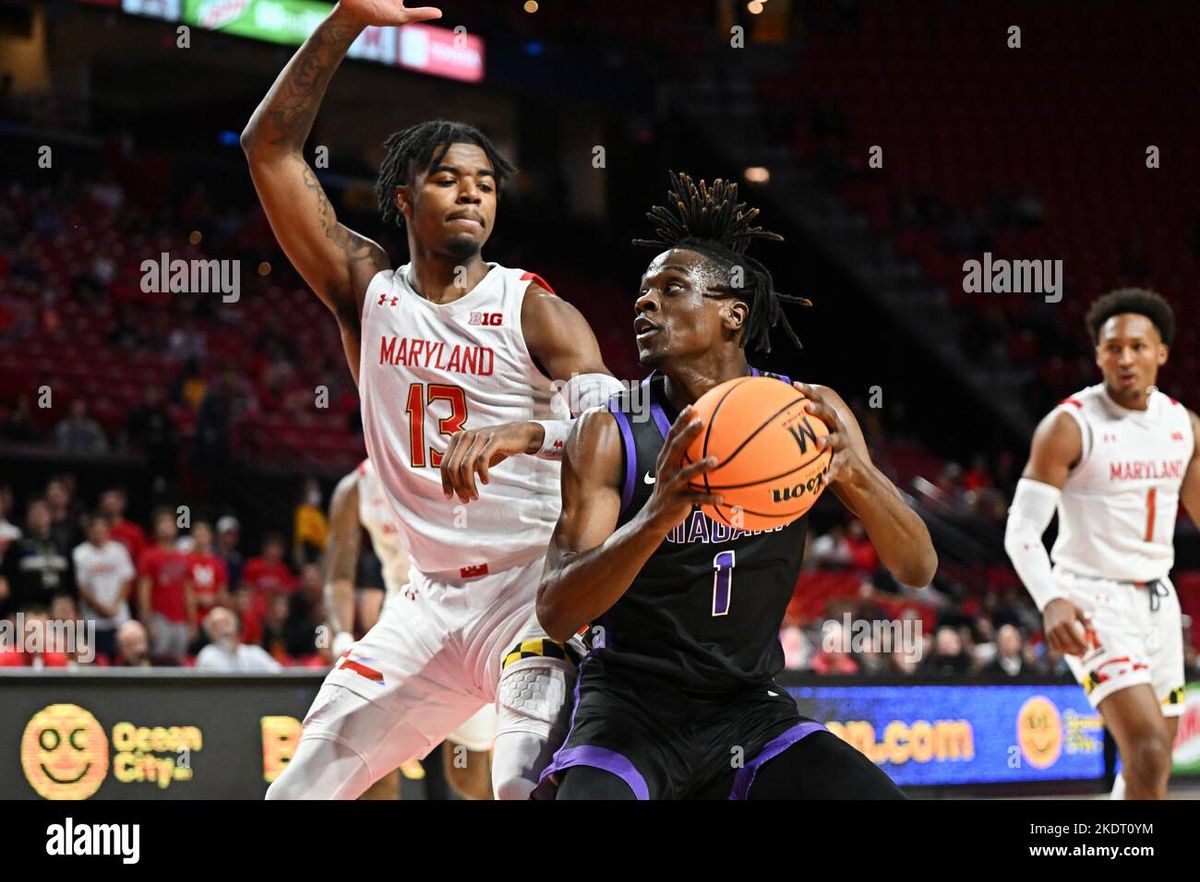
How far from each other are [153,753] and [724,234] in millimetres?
4082

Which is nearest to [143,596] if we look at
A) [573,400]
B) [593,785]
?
[573,400]

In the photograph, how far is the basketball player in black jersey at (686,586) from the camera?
337 cm

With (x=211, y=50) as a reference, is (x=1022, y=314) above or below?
below

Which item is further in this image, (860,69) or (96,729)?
(860,69)

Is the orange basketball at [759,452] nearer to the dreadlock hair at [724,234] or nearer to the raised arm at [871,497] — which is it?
the raised arm at [871,497]

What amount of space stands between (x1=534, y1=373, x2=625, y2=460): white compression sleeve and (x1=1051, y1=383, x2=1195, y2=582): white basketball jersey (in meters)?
2.91

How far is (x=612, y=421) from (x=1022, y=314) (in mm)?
16092

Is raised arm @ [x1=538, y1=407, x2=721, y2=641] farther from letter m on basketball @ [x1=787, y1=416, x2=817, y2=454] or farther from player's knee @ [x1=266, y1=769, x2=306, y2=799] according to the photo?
player's knee @ [x1=266, y1=769, x2=306, y2=799]

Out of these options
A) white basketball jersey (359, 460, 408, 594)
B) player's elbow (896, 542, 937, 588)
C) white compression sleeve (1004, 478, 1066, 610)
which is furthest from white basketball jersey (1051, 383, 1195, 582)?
white basketball jersey (359, 460, 408, 594)

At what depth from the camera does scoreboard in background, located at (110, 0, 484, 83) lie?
17.2 m

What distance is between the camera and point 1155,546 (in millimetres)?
6352

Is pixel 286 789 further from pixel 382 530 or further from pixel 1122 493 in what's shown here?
pixel 382 530
